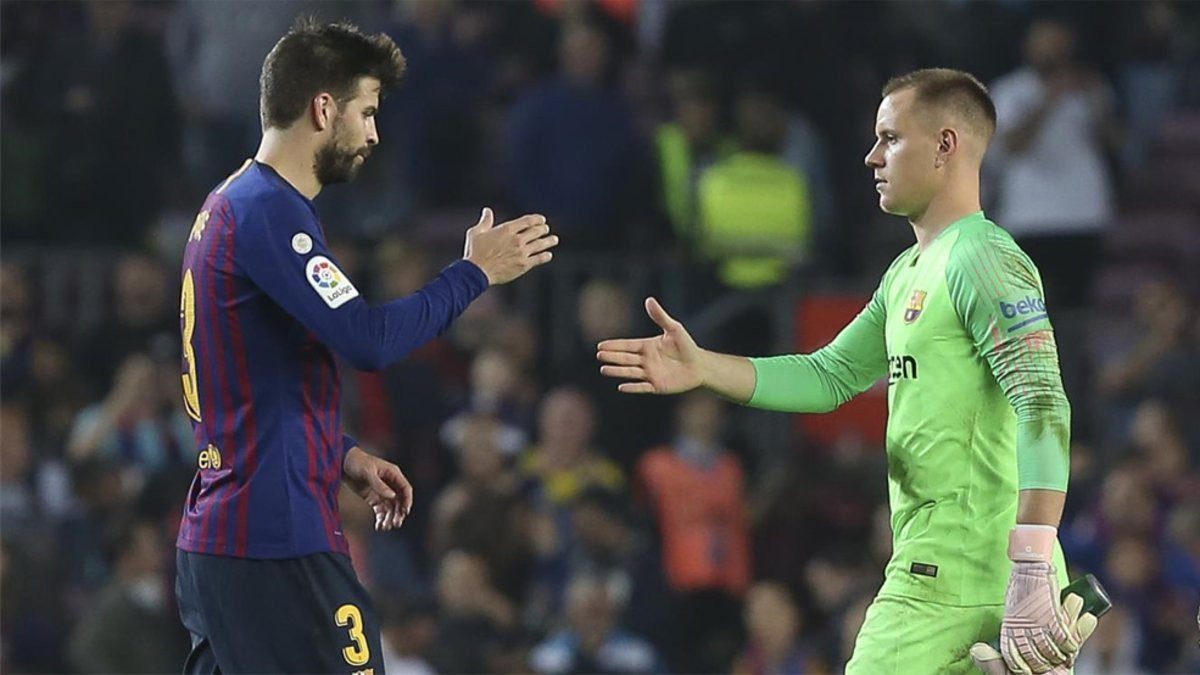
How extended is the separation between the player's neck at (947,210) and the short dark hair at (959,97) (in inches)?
7.4

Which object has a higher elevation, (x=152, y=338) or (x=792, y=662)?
(x=152, y=338)

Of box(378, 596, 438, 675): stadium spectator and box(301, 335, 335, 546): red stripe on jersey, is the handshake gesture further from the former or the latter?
box(378, 596, 438, 675): stadium spectator

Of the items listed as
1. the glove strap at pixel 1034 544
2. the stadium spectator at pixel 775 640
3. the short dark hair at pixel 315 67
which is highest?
the short dark hair at pixel 315 67

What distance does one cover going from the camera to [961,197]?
5543mm

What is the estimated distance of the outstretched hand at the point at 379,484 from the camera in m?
5.66

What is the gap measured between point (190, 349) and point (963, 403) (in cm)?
200

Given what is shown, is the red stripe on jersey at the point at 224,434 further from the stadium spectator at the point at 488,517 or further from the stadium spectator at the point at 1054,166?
the stadium spectator at the point at 1054,166

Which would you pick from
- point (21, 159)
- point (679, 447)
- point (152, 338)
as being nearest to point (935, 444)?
point (679, 447)

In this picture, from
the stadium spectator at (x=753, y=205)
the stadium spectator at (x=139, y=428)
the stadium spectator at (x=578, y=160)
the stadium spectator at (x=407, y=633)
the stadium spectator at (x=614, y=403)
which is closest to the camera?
the stadium spectator at (x=407, y=633)

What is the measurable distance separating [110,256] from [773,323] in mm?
3942

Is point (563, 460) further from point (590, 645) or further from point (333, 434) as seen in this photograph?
point (333, 434)

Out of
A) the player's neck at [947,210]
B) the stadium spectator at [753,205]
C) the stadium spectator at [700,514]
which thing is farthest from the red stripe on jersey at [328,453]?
the stadium spectator at [753,205]

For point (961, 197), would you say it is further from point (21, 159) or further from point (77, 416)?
point (21, 159)

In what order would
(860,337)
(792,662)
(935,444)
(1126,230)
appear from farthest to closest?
(1126,230)
(792,662)
(860,337)
(935,444)
